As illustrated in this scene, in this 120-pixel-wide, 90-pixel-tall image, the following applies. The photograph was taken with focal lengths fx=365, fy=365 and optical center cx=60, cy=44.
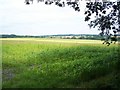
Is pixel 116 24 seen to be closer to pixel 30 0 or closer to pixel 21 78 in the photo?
pixel 30 0

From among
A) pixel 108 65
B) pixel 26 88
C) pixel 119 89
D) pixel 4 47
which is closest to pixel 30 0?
pixel 26 88

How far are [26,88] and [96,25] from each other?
473 cm

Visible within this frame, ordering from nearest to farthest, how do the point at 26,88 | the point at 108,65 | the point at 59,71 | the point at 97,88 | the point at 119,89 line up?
1. the point at 119,89
2. the point at 97,88
3. the point at 26,88
4. the point at 108,65
5. the point at 59,71

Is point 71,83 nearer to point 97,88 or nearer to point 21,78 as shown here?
point 97,88

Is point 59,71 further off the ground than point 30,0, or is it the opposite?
point 30,0

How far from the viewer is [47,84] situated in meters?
18.6

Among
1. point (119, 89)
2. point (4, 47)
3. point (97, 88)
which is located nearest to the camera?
point (119, 89)

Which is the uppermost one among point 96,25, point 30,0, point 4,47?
point 30,0

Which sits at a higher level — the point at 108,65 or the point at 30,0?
the point at 30,0

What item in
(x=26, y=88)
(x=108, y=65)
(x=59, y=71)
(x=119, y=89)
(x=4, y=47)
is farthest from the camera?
(x=4, y=47)

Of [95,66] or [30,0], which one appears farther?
[95,66]

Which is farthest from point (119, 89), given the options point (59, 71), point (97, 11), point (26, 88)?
point (59, 71)

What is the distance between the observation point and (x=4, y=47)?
40875mm

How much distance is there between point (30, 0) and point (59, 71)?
7.21 metres
